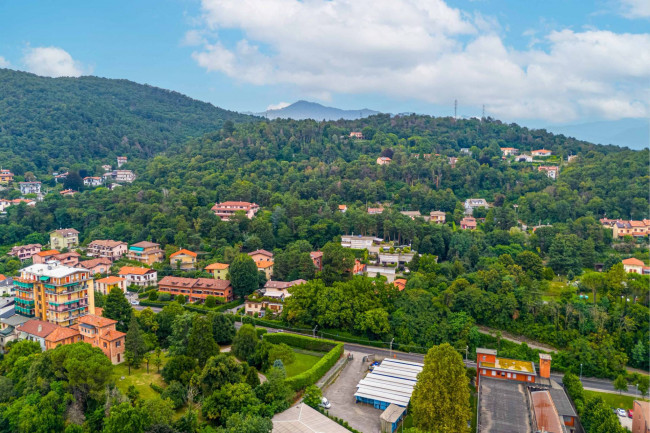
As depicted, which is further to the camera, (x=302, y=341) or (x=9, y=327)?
(x=302, y=341)

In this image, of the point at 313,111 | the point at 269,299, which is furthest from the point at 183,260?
the point at 313,111

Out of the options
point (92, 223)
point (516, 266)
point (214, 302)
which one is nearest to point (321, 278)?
point (214, 302)

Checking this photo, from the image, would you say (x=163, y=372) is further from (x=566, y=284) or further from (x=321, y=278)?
(x=566, y=284)

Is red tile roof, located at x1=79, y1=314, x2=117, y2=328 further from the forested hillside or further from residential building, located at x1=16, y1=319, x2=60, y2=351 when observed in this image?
the forested hillside

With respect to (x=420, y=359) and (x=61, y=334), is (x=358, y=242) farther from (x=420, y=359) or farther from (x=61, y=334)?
(x=61, y=334)

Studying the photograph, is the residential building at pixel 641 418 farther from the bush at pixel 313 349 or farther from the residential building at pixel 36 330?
the residential building at pixel 36 330

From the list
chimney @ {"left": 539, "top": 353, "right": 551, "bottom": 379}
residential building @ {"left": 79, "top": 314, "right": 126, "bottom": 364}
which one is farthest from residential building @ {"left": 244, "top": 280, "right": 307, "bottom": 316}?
chimney @ {"left": 539, "top": 353, "right": 551, "bottom": 379}
